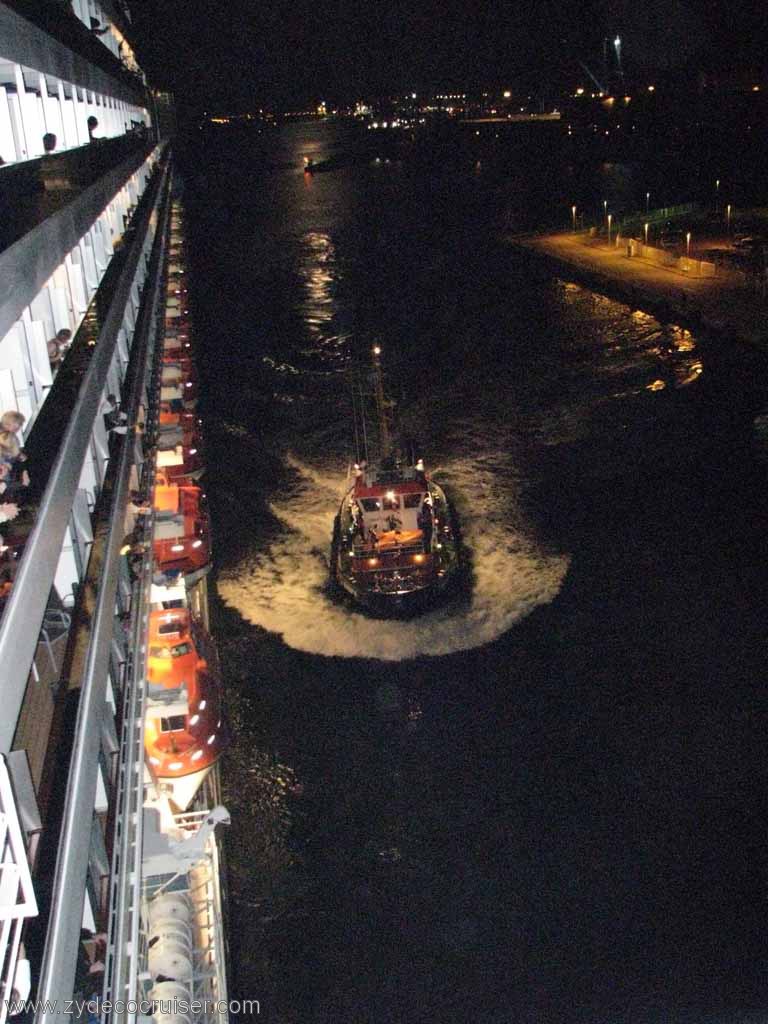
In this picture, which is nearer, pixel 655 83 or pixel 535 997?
pixel 535 997

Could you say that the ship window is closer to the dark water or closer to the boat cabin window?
the dark water

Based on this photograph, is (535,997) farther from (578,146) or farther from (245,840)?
(578,146)

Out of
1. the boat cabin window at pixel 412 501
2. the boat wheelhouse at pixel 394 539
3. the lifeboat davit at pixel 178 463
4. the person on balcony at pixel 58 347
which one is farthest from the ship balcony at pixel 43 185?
the boat cabin window at pixel 412 501

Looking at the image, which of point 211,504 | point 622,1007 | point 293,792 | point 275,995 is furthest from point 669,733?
point 211,504

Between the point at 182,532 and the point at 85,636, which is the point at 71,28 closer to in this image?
the point at 182,532

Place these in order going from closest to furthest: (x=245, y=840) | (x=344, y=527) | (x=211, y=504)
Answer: (x=245, y=840), (x=344, y=527), (x=211, y=504)

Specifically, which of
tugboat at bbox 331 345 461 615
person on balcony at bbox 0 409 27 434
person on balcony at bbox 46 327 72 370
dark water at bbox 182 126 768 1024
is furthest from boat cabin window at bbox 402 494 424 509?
person on balcony at bbox 0 409 27 434

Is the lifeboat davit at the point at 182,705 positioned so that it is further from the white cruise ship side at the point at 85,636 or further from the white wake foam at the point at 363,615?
the white wake foam at the point at 363,615
